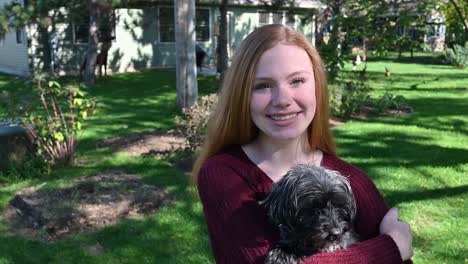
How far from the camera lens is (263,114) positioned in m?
1.91

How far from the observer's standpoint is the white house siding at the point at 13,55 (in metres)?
22.1

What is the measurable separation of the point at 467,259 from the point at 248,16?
82.8ft

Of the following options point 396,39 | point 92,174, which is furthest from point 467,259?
point 396,39

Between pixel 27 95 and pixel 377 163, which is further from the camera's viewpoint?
pixel 27 95

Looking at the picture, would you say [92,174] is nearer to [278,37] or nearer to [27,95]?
[27,95]

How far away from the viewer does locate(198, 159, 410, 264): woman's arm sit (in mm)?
1699

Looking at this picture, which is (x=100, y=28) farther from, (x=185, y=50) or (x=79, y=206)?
(x=79, y=206)

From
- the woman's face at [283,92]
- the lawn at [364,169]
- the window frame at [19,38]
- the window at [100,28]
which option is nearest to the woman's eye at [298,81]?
the woman's face at [283,92]

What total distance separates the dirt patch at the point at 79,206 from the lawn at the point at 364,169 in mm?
195

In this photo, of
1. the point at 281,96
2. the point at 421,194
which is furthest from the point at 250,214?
the point at 421,194

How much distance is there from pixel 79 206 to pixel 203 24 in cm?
2181

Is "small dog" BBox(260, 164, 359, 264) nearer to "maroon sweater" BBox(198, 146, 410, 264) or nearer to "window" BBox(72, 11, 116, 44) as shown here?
"maroon sweater" BBox(198, 146, 410, 264)

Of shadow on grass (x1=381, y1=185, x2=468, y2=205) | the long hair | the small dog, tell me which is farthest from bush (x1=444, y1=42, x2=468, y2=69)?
the small dog

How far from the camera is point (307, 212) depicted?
1627 millimetres
